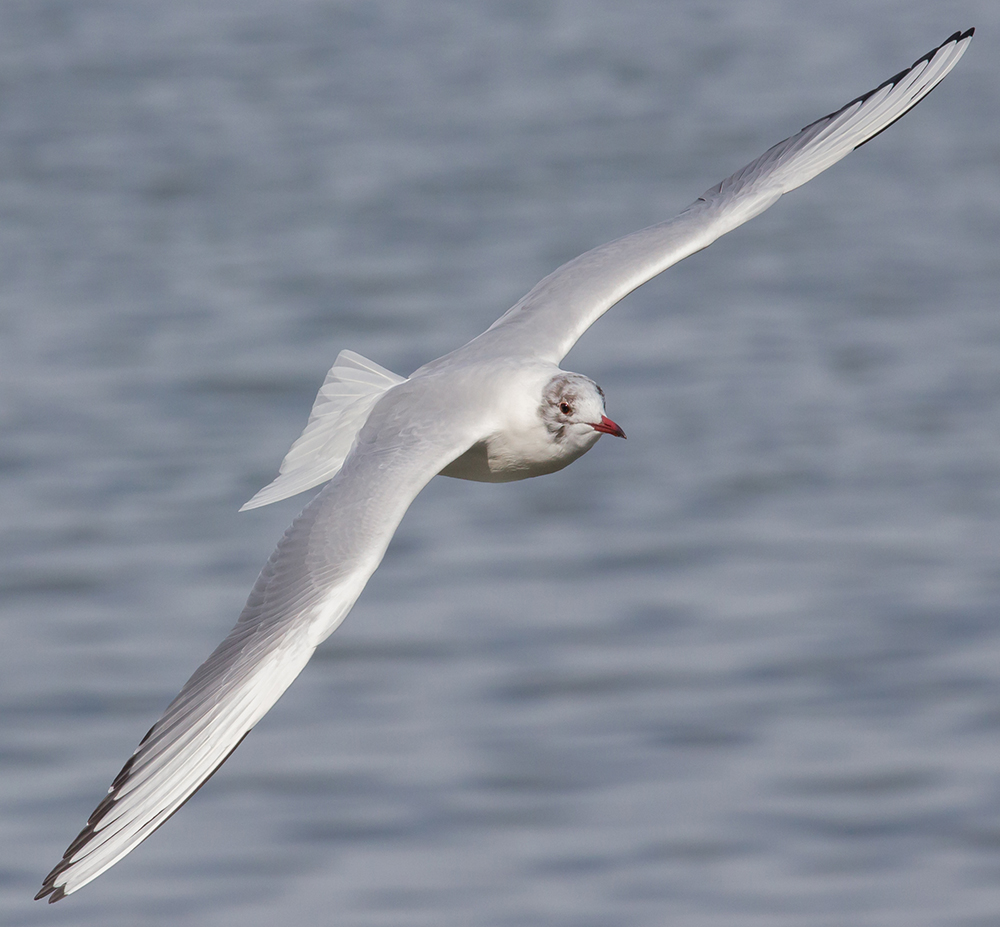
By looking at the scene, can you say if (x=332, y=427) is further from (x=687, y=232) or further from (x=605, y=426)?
(x=687, y=232)

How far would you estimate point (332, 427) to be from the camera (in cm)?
736

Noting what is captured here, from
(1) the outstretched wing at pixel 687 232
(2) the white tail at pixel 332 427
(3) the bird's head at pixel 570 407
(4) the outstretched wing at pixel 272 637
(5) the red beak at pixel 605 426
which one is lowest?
(4) the outstretched wing at pixel 272 637

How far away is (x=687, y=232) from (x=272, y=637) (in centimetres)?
296

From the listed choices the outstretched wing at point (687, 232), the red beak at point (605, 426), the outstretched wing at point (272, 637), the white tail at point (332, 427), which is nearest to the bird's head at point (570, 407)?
the red beak at point (605, 426)

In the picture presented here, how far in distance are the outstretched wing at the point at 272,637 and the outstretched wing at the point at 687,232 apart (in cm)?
101

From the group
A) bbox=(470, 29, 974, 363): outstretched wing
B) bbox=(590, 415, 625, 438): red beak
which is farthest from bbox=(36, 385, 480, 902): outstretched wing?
bbox=(470, 29, 974, 363): outstretched wing

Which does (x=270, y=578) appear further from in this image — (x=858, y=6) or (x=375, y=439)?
(x=858, y=6)

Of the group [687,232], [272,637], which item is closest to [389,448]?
[272,637]

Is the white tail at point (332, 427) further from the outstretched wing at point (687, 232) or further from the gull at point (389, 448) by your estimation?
the outstretched wing at point (687, 232)

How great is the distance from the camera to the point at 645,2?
2467cm

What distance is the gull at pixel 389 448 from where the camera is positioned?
544cm

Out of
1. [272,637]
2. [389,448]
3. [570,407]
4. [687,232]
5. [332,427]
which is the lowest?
[272,637]

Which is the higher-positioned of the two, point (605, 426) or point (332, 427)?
point (332, 427)

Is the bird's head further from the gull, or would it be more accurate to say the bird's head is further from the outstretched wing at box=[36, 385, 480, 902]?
the outstretched wing at box=[36, 385, 480, 902]
